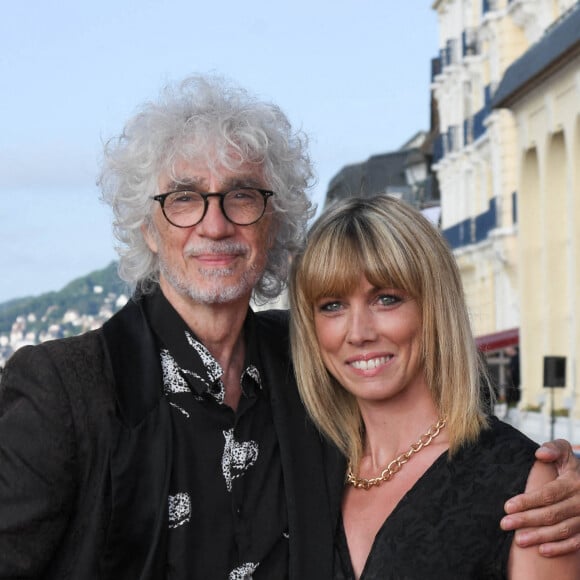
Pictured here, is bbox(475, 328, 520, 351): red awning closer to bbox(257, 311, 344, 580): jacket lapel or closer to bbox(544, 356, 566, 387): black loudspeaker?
bbox(544, 356, 566, 387): black loudspeaker

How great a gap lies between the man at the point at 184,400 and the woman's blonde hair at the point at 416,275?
283 mm

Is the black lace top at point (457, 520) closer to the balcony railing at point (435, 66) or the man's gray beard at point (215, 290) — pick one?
the man's gray beard at point (215, 290)

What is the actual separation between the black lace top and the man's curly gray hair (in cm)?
110

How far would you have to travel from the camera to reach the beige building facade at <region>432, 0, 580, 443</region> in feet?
104

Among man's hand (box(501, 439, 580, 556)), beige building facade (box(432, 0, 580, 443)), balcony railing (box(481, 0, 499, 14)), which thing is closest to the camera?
man's hand (box(501, 439, 580, 556))

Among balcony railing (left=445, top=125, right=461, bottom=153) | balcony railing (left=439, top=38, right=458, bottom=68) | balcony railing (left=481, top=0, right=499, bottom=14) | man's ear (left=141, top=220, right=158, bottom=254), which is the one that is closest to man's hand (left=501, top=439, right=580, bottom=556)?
man's ear (left=141, top=220, right=158, bottom=254)

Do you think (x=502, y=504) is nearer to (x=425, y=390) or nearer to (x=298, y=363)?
(x=425, y=390)

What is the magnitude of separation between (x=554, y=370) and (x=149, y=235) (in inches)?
905

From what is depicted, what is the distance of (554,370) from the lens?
1112 inches

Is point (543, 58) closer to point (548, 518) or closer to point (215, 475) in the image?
point (215, 475)

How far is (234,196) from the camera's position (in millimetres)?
5629

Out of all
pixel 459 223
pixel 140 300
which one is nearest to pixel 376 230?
pixel 140 300

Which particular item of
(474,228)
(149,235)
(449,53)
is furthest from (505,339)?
(149,235)

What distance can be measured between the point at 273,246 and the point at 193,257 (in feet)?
1.61
